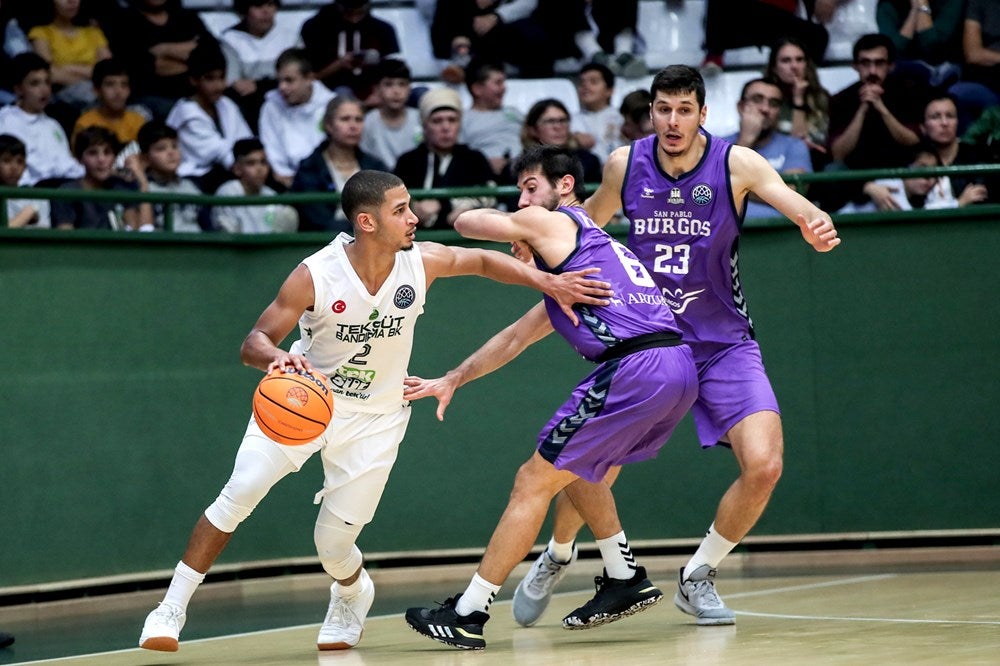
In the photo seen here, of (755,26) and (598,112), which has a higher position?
(755,26)

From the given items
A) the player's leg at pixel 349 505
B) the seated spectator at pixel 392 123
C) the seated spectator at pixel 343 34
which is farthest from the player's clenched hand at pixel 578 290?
the seated spectator at pixel 343 34

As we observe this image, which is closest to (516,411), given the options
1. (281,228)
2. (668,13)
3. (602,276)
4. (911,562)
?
(281,228)

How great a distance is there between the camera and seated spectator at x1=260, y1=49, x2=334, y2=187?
37.9ft

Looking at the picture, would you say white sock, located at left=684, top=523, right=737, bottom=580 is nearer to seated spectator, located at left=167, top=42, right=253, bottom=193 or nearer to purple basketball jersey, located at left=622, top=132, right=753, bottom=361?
purple basketball jersey, located at left=622, top=132, right=753, bottom=361

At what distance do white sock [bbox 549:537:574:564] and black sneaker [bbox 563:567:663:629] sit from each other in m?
0.38

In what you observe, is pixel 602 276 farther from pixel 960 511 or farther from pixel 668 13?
pixel 668 13

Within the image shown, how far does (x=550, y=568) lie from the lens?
22.9ft

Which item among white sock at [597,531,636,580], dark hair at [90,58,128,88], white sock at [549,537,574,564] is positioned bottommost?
white sock at [549,537,574,564]

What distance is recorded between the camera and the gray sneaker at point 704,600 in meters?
6.77

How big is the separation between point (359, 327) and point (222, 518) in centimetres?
104

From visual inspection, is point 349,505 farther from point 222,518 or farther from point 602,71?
point 602,71

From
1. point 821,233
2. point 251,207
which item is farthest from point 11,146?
point 821,233

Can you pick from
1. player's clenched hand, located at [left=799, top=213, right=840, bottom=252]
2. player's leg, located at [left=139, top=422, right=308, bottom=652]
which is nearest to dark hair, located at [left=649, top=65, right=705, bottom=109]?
player's clenched hand, located at [left=799, top=213, right=840, bottom=252]

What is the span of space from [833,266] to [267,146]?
15.3 ft
